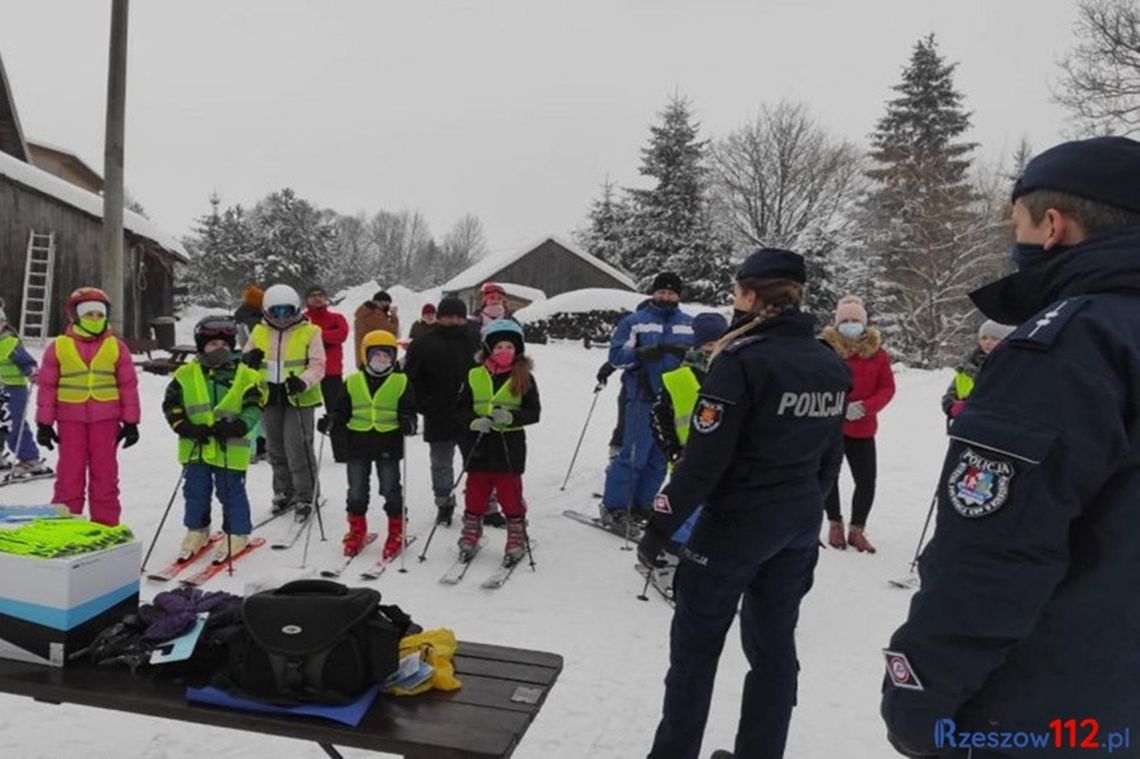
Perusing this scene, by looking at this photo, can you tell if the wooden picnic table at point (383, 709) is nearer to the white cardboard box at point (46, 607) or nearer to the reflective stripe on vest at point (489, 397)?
the white cardboard box at point (46, 607)

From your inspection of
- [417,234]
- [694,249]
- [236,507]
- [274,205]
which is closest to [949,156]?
[694,249]

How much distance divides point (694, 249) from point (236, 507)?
1103 inches

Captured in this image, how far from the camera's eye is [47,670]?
2553mm

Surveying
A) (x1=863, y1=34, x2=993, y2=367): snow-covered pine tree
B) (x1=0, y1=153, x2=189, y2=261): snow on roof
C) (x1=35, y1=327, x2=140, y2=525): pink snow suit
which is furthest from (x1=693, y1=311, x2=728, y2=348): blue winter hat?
(x1=863, y1=34, x2=993, y2=367): snow-covered pine tree

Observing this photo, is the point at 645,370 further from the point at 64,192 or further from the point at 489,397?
the point at 64,192

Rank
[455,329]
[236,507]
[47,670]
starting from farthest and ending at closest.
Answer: [455,329] < [236,507] < [47,670]

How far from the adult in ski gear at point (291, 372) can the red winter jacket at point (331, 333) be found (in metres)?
1.44

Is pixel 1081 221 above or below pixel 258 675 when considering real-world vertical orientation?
above

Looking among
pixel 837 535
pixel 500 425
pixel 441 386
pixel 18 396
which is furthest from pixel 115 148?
pixel 837 535

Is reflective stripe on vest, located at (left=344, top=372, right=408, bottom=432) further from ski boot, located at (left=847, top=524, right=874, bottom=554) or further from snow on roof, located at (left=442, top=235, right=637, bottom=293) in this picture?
snow on roof, located at (left=442, top=235, right=637, bottom=293)

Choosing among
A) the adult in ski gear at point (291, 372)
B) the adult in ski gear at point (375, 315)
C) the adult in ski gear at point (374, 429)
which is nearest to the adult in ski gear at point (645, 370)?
the adult in ski gear at point (374, 429)

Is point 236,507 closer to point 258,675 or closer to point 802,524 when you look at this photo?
point 258,675

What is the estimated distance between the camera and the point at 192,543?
5.59 m

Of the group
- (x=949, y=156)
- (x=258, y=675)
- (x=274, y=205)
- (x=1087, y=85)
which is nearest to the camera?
(x=258, y=675)
